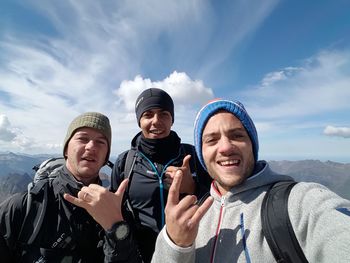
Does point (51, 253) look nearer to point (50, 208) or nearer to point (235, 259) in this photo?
point (50, 208)

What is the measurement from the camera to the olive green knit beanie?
205 inches

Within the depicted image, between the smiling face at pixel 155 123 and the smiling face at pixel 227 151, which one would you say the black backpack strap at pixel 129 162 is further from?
the smiling face at pixel 227 151

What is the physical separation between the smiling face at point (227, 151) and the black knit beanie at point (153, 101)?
2.61 meters

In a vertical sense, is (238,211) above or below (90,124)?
below

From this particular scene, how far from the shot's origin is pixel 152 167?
5.79 m

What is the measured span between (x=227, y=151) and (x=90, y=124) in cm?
326

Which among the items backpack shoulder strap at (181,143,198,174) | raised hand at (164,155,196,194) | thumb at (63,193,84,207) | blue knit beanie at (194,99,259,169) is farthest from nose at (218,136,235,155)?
thumb at (63,193,84,207)

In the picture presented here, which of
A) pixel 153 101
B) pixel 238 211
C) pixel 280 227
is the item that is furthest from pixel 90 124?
pixel 280 227

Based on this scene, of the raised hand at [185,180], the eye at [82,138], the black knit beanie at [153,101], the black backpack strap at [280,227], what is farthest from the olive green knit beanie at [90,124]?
the black backpack strap at [280,227]

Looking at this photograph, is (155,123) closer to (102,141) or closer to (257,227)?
(102,141)

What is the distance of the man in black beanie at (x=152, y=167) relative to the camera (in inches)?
211

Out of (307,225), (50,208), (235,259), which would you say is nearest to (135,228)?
(50,208)

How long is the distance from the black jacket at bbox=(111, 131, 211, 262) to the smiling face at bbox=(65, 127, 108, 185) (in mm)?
980

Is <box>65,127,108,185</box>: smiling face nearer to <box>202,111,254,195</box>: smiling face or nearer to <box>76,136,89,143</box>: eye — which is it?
<box>76,136,89,143</box>: eye
